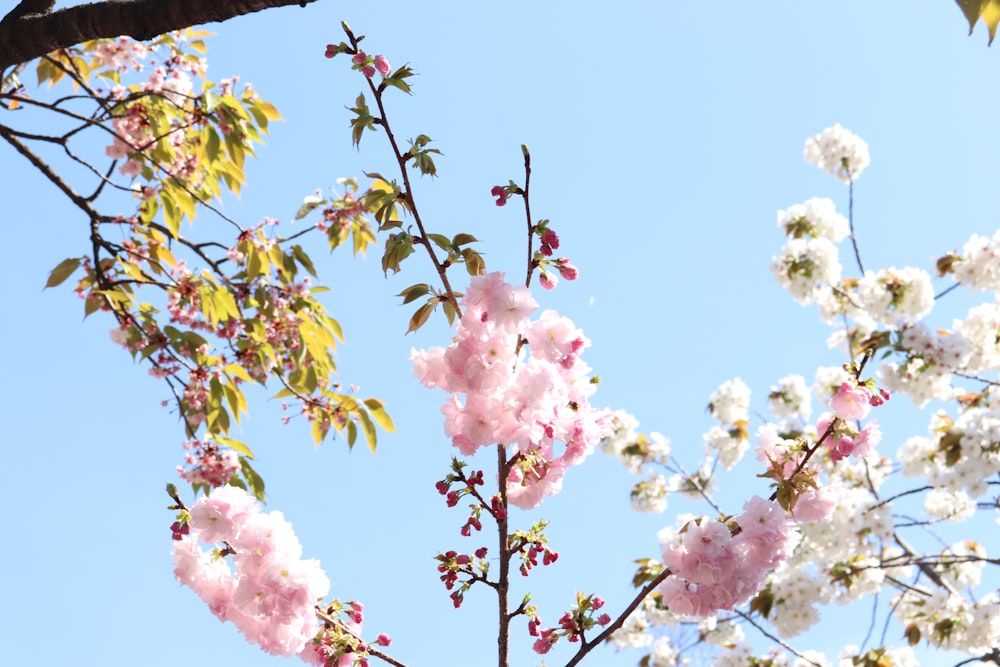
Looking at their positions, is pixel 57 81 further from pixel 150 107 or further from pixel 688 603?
pixel 688 603

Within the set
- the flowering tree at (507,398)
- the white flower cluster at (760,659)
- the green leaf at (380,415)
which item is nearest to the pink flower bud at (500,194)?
the flowering tree at (507,398)

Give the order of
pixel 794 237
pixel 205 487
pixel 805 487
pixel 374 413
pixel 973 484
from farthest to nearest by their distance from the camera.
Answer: pixel 794 237, pixel 973 484, pixel 374 413, pixel 205 487, pixel 805 487

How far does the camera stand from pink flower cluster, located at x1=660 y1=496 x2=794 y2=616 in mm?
1162

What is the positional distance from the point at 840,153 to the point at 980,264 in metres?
1.25

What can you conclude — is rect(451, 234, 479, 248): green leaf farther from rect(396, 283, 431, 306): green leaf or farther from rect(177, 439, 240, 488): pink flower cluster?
rect(177, 439, 240, 488): pink flower cluster

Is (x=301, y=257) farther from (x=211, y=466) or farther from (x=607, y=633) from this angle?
(x=607, y=633)

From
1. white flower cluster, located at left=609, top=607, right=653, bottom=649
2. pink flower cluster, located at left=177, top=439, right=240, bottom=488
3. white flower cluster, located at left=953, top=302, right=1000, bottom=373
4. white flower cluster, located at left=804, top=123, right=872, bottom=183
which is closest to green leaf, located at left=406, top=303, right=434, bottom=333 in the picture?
pink flower cluster, located at left=177, top=439, right=240, bottom=488

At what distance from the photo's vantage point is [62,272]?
2689 mm

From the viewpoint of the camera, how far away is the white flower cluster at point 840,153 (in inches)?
217

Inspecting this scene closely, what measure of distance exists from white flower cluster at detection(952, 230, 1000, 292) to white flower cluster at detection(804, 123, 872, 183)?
3.10ft

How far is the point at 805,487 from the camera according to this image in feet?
3.96

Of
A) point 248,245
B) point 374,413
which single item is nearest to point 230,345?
point 248,245

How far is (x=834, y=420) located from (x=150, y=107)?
266 centimetres

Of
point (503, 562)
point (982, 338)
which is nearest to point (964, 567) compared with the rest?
point (982, 338)
